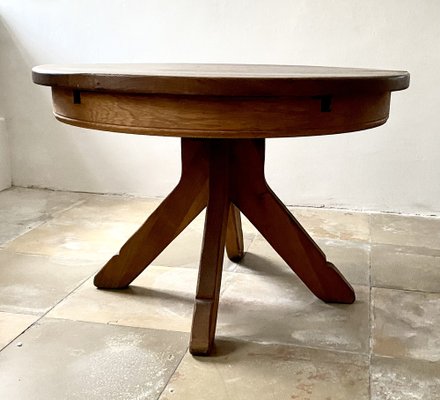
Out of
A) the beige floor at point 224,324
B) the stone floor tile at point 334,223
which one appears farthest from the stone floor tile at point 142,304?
the stone floor tile at point 334,223

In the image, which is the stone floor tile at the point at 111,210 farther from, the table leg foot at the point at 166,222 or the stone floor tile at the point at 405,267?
the stone floor tile at the point at 405,267

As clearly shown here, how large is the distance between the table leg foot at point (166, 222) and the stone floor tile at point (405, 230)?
885mm

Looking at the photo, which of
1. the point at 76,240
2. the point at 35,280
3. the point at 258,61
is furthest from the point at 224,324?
the point at 258,61

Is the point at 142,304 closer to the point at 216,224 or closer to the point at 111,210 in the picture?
the point at 216,224

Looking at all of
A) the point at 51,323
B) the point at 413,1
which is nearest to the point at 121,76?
the point at 51,323

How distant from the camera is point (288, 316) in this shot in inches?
60.6

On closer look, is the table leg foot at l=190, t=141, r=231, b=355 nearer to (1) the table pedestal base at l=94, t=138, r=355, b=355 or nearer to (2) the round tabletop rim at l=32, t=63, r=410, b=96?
(1) the table pedestal base at l=94, t=138, r=355, b=355

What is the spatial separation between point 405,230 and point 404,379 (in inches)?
45.1

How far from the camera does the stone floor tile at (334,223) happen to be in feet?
7.35

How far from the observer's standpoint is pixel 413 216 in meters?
2.51

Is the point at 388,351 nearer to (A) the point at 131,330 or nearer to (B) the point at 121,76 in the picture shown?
(A) the point at 131,330

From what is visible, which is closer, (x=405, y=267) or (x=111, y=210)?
(x=405, y=267)

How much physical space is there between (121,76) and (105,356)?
2.03 ft

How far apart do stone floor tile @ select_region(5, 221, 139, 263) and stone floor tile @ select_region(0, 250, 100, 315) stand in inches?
2.4
